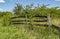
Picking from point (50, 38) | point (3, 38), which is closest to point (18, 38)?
point (3, 38)

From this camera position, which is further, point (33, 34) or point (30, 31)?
point (30, 31)

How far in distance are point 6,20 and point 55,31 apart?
5.98 meters

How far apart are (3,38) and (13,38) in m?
0.52

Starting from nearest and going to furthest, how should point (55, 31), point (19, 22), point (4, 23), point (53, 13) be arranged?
point (55, 31) < point (53, 13) < point (4, 23) < point (19, 22)

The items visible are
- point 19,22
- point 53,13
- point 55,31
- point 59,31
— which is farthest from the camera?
point 19,22

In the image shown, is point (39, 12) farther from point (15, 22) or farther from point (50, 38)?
point (50, 38)

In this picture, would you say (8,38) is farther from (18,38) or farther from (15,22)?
(15,22)

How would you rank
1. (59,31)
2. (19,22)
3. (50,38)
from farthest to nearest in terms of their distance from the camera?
(19,22), (59,31), (50,38)

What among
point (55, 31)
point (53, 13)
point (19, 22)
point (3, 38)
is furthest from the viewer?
point (19, 22)

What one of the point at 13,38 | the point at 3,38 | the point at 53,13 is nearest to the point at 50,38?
the point at 13,38

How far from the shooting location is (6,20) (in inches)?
508

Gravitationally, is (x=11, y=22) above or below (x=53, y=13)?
below

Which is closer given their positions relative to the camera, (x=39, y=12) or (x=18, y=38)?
(x=18, y=38)

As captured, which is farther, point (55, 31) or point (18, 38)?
point (55, 31)
